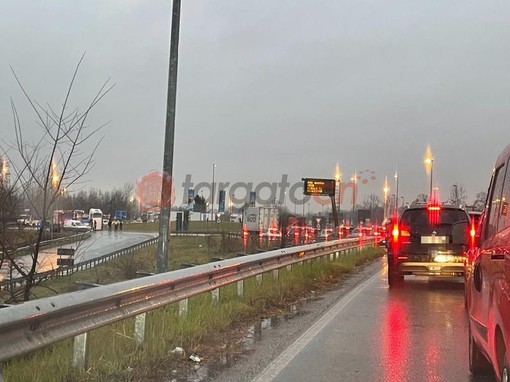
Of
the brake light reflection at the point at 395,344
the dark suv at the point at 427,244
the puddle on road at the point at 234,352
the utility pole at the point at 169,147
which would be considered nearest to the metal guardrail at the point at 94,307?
the puddle on road at the point at 234,352

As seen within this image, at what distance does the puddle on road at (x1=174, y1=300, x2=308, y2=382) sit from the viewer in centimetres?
582

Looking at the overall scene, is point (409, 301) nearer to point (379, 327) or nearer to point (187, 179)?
point (379, 327)

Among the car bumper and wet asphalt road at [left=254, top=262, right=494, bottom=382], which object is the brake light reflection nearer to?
wet asphalt road at [left=254, top=262, right=494, bottom=382]

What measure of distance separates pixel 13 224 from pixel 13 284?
1.37 metres

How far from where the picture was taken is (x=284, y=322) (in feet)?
29.3

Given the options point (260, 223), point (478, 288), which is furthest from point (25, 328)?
point (260, 223)

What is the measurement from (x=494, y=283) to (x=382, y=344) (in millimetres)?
3681

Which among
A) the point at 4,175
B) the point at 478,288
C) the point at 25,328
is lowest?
the point at 25,328

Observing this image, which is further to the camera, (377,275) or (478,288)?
(377,275)

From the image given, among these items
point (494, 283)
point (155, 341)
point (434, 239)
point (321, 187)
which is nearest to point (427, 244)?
point (434, 239)

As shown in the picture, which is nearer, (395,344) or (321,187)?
(395,344)

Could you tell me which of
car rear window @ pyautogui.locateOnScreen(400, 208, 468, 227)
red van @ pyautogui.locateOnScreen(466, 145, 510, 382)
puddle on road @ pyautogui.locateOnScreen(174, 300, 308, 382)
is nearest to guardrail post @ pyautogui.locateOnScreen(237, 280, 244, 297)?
puddle on road @ pyautogui.locateOnScreen(174, 300, 308, 382)

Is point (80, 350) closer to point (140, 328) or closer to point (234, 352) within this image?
point (140, 328)

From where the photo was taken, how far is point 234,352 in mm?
6824
